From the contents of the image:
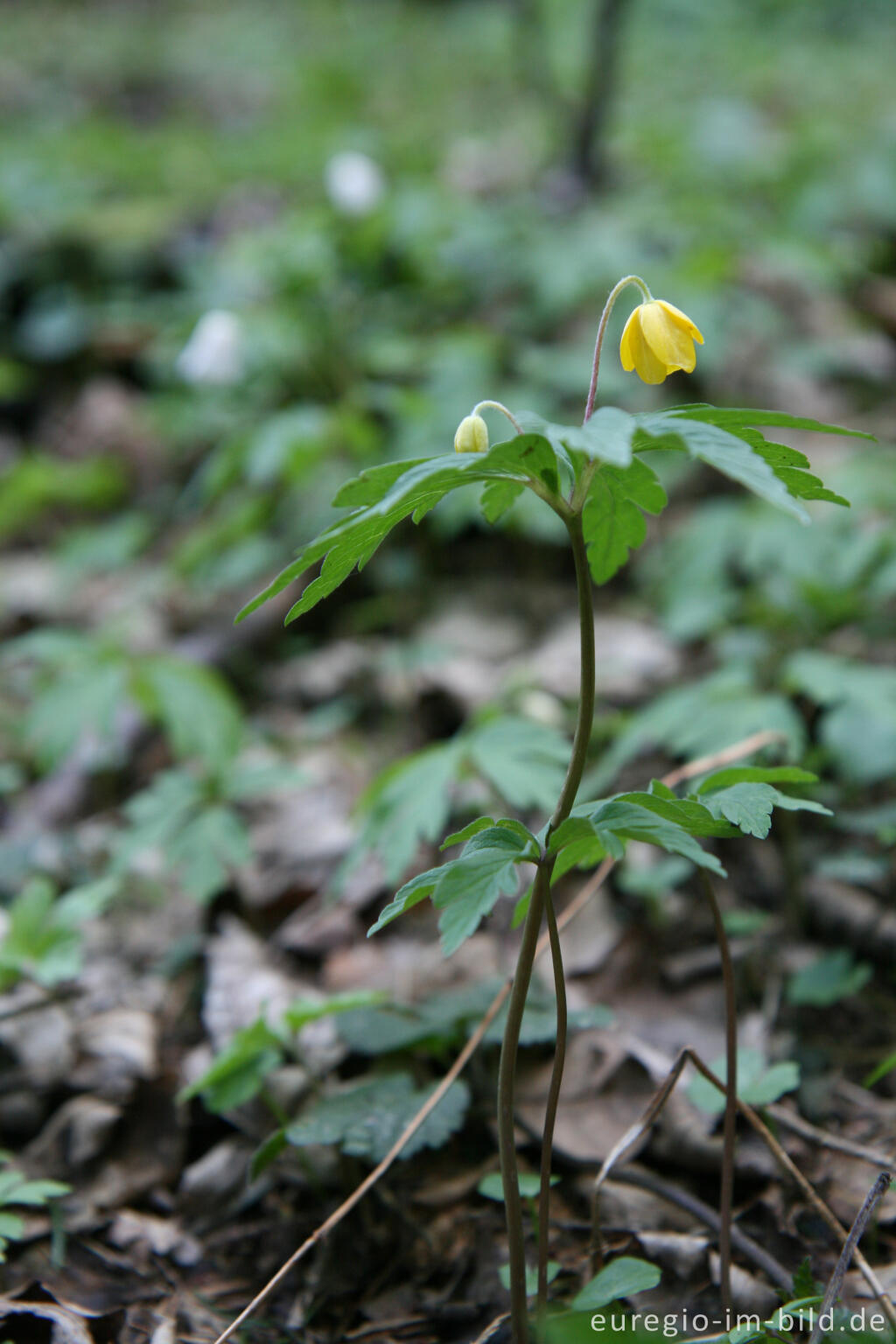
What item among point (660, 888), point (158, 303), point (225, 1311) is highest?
point (158, 303)

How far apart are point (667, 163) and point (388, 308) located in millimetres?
2203

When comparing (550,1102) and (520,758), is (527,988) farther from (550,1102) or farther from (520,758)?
(520,758)

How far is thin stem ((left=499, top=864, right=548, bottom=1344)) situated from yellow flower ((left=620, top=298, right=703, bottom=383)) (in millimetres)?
597

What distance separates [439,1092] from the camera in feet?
4.64

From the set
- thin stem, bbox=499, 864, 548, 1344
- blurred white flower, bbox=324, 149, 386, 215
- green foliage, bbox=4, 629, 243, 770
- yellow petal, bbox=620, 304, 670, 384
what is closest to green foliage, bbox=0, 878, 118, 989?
green foliage, bbox=4, 629, 243, 770

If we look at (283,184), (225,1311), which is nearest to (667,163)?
(283,184)

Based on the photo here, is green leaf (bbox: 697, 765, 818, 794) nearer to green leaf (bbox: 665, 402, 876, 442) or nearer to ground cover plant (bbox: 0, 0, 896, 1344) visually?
ground cover plant (bbox: 0, 0, 896, 1344)

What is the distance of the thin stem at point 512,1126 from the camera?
989 millimetres

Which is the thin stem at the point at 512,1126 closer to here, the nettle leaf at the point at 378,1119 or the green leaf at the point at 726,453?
the nettle leaf at the point at 378,1119

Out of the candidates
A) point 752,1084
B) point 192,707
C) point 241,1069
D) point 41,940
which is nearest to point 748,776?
point 752,1084

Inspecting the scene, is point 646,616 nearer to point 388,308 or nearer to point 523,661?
point 523,661

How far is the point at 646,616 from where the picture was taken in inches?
113

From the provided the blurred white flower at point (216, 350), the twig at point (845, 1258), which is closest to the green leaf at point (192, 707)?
the blurred white flower at point (216, 350)

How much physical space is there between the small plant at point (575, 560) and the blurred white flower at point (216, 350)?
227 cm
